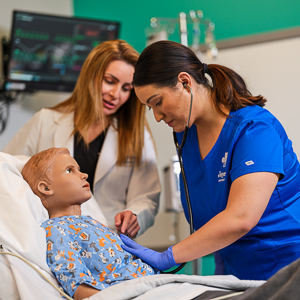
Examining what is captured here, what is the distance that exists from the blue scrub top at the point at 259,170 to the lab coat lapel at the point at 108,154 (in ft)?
1.78

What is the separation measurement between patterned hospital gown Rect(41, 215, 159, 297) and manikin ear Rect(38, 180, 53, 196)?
11 cm

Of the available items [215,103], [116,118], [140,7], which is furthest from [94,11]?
[215,103]

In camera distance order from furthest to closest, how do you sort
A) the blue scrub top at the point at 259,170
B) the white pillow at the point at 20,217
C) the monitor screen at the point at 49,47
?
1. the monitor screen at the point at 49,47
2. the blue scrub top at the point at 259,170
3. the white pillow at the point at 20,217

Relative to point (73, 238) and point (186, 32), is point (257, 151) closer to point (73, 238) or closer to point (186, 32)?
point (73, 238)

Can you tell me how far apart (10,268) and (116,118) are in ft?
3.36

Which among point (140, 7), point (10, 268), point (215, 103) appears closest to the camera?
point (10, 268)

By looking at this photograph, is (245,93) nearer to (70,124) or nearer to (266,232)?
(266,232)

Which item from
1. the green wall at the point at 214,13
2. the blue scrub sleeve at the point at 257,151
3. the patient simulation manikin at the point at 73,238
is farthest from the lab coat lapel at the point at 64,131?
the green wall at the point at 214,13

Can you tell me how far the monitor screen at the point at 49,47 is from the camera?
2939 mm

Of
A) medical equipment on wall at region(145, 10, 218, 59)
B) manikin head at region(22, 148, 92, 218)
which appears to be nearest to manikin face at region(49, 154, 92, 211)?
manikin head at region(22, 148, 92, 218)

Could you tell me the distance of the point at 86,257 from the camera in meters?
1.22

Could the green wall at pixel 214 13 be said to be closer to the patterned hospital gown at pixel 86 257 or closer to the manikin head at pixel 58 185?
the manikin head at pixel 58 185

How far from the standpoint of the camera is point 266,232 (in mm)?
1323

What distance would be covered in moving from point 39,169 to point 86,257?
36 cm
